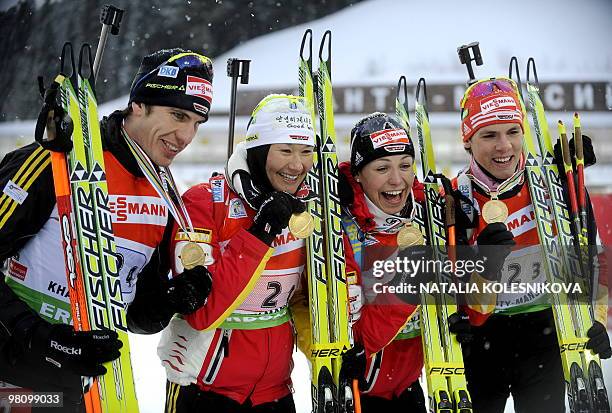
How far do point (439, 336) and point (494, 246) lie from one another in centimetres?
46

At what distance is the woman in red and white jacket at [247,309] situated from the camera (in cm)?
273

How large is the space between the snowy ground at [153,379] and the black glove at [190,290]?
7.19 feet

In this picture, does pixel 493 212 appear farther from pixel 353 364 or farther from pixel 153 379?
pixel 153 379

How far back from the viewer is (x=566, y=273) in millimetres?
3283

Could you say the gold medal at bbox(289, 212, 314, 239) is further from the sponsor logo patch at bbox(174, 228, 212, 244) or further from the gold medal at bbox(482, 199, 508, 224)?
the gold medal at bbox(482, 199, 508, 224)

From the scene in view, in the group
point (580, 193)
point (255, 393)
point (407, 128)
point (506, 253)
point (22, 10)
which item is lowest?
point (255, 393)

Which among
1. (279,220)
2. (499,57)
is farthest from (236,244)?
(499,57)

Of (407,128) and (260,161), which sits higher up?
(407,128)

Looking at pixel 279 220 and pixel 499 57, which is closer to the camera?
pixel 279 220

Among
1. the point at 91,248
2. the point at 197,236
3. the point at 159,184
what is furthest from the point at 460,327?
the point at 91,248

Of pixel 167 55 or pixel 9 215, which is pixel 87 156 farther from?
pixel 167 55

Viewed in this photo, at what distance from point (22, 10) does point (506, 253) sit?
10.8 ft

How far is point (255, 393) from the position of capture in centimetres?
280

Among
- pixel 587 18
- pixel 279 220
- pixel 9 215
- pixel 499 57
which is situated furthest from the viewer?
pixel 499 57
